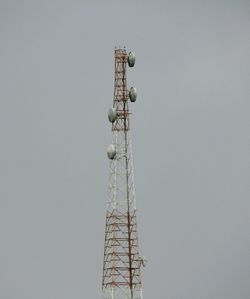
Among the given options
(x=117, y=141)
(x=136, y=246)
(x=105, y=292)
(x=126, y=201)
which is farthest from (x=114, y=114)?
(x=105, y=292)

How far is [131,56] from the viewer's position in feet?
160

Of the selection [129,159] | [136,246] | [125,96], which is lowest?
[136,246]

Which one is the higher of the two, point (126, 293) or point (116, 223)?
point (116, 223)

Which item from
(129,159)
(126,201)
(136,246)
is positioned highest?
(129,159)

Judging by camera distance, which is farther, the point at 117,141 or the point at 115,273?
the point at 117,141

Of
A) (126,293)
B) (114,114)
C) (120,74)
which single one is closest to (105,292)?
(126,293)

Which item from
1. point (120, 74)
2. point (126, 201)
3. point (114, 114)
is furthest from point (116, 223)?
point (120, 74)

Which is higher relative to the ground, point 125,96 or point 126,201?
point 125,96

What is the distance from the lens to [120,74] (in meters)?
49.7

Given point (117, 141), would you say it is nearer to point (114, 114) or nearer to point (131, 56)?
point (114, 114)

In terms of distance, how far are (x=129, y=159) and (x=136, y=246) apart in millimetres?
6539

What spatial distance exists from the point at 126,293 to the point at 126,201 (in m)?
6.57

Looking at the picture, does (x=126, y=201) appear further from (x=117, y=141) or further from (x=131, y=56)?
(x=131, y=56)

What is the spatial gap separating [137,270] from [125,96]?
519 inches
